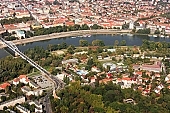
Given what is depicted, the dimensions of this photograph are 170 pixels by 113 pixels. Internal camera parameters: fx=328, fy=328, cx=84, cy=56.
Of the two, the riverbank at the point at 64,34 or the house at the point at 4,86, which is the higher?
the riverbank at the point at 64,34

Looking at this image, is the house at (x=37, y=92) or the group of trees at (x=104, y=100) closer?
the group of trees at (x=104, y=100)

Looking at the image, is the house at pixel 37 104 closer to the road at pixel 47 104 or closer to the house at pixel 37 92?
the road at pixel 47 104

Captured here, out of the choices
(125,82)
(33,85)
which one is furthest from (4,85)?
(125,82)

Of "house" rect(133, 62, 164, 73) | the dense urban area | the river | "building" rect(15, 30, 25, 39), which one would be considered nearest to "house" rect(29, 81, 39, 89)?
the dense urban area

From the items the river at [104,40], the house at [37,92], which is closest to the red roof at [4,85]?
the house at [37,92]

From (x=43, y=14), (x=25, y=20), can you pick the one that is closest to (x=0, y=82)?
(x=25, y=20)

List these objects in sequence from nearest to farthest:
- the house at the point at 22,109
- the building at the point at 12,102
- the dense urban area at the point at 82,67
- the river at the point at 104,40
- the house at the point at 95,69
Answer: the house at the point at 22,109 < the building at the point at 12,102 < the dense urban area at the point at 82,67 < the house at the point at 95,69 < the river at the point at 104,40

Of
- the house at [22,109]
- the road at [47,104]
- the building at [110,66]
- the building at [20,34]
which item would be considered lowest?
the road at [47,104]

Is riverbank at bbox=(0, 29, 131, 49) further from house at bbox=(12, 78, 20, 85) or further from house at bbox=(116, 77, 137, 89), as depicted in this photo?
house at bbox=(116, 77, 137, 89)
